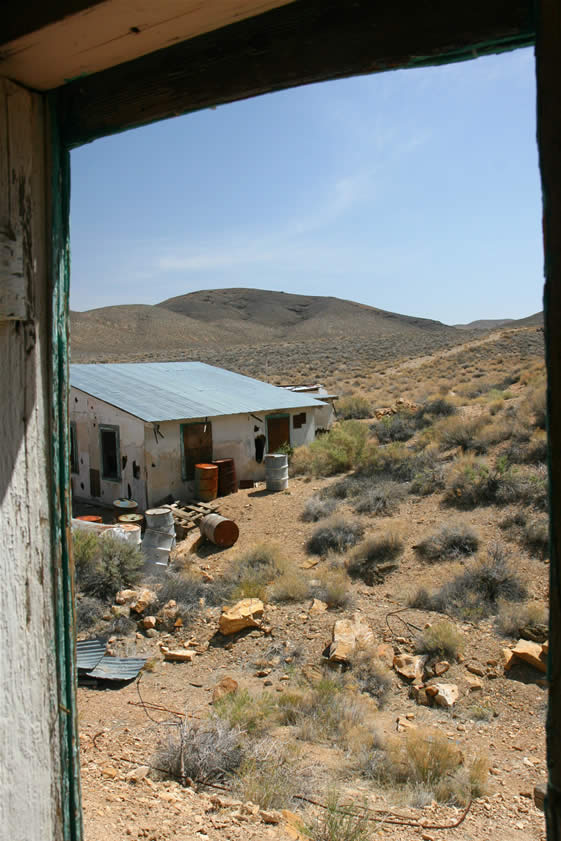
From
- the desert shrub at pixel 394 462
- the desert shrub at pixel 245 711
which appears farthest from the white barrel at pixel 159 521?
the desert shrub at pixel 394 462

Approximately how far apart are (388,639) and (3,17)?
24.9 feet

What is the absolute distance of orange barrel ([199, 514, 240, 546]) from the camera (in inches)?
456

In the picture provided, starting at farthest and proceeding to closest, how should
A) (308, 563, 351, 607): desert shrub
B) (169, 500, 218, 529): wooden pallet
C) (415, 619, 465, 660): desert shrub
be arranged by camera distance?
(169, 500, 218, 529): wooden pallet, (308, 563, 351, 607): desert shrub, (415, 619, 465, 660): desert shrub

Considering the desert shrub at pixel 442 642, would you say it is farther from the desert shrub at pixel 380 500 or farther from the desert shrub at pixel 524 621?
the desert shrub at pixel 380 500

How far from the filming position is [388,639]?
7.55 m

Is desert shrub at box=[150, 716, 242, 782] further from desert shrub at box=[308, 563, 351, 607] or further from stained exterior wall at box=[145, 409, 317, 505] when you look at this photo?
stained exterior wall at box=[145, 409, 317, 505]

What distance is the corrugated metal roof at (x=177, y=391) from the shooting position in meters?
14.9

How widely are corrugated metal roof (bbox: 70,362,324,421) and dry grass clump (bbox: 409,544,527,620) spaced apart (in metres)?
7.87

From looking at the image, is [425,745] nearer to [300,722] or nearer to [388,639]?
[300,722]

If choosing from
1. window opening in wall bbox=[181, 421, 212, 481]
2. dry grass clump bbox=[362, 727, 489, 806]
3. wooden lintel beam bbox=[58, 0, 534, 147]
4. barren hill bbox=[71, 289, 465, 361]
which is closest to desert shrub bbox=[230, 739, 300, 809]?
dry grass clump bbox=[362, 727, 489, 806]

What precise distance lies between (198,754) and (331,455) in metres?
12.4

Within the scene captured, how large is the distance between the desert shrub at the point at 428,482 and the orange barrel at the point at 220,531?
412cm

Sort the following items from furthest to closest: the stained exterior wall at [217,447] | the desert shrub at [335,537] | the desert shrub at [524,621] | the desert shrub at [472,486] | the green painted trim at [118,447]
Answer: the green painted trim at [118,447] → the stained exterior wall at [217,447] → the desert shrub at [472,486] → the desert shrub at [335,537] → the desert shrub at [524,621]

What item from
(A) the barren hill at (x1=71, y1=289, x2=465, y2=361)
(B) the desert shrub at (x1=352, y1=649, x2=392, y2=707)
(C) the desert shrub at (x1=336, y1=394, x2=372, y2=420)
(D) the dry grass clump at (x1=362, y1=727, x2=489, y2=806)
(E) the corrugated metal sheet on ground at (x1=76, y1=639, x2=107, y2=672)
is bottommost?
(B) the desert shrub at (x1=352, y1=649, x2=392, y2=707)
